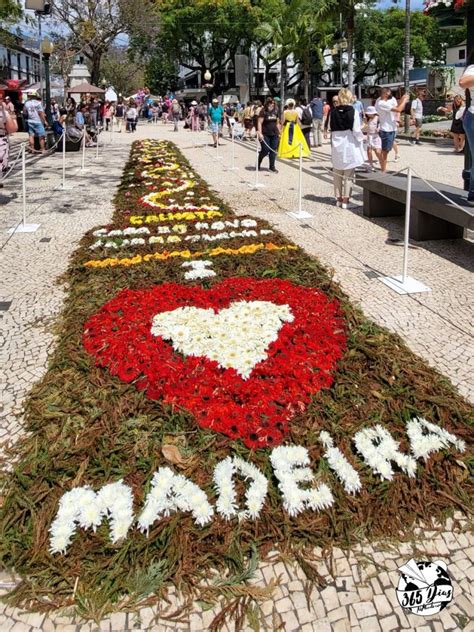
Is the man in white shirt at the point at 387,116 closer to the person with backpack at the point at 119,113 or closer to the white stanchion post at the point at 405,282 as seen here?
the white stanchion post at the point at 405,282

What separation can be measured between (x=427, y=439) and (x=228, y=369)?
1.37 metres

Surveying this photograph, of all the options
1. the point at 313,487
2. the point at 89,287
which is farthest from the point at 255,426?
the point at 89,287

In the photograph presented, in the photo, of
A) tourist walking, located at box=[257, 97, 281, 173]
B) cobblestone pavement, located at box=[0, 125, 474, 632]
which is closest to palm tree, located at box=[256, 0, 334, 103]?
tourist walking, located at box=[257, 97, 281, 173]

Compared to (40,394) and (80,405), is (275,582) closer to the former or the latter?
(80,405)

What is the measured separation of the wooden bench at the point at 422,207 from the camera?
681 centimetres

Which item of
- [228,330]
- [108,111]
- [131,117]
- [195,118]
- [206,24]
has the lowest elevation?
[228,330]

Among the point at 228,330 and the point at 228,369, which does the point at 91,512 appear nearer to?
the point at 228,369

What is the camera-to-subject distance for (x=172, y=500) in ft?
9.57

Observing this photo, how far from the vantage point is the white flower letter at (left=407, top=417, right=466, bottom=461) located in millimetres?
3258

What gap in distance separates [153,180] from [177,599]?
11.8 m

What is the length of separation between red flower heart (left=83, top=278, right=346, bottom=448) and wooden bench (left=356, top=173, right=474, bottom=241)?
245 centimetres

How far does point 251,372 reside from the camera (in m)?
3.95

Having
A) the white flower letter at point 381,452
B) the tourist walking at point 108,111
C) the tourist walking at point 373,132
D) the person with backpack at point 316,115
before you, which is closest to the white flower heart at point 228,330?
the white flower letter at point 381,452

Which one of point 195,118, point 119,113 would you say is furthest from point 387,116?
point 119,113
